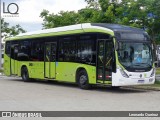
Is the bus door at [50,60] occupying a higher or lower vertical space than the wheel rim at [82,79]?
higher

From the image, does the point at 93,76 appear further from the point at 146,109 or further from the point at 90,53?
the point at 146,109

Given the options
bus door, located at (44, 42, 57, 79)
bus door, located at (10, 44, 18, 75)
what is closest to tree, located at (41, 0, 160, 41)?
bus door, located at (44, 42, 57, 79)

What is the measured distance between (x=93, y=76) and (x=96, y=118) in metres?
8.59

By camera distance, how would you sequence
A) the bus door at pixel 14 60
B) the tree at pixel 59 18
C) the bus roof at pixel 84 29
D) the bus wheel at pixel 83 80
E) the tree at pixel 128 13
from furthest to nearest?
the tree at pixel 59 18, the bus door at pixel 14 60, the tree at pixel 128 13, the bus wheel at pixel 83 80, the bus roof at pixel 84 29

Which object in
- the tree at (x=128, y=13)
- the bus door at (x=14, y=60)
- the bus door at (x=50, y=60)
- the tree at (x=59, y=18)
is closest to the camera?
the bus door at (x=50, y=60)

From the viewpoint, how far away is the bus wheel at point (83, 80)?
20272 millimetres

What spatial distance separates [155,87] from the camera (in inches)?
799

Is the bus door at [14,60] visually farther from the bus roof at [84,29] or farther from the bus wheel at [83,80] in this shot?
the bus wheel at [83,80]

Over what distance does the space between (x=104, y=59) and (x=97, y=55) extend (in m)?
0.52

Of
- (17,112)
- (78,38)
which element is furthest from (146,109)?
(78,38)

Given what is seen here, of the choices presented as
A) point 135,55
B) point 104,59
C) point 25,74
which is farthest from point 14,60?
point 135,55

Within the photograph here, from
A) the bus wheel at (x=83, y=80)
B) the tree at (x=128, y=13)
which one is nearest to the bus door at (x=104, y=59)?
the bus wheel at (x=83, y=80)

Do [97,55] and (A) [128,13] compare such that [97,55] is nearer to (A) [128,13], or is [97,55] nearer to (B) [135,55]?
(B) [135,55]

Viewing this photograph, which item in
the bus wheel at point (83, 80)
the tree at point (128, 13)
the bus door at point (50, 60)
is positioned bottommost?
the bus wheel at point (83, 80)
